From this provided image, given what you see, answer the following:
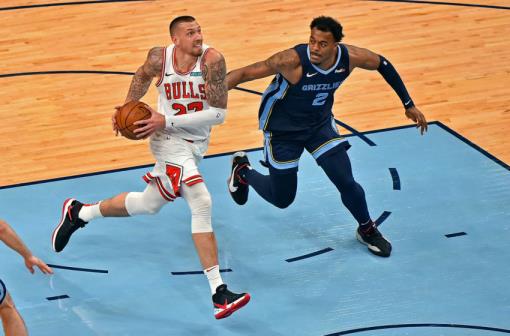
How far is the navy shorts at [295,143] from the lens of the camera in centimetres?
829

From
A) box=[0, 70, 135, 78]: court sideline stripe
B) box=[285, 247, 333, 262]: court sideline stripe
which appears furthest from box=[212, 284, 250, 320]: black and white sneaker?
box=[0, 70, 135, 78]: court sideline stripe

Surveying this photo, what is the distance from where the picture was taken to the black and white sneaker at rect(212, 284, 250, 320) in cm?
731

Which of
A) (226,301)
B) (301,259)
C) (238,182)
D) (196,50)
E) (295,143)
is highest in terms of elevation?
(196,50)

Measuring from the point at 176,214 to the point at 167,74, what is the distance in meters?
1.80

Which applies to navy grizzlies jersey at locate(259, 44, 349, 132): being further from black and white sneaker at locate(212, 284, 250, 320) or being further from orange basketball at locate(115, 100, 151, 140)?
black and white sneaker at locate(212, 284, 250, 320)

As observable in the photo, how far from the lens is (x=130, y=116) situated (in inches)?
297

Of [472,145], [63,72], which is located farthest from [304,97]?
[63,72]

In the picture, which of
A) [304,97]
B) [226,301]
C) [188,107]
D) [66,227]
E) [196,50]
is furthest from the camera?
[66,227]

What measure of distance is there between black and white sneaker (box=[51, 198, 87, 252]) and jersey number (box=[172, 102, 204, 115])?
1.24 metres

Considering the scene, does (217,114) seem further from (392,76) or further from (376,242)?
(376,242)

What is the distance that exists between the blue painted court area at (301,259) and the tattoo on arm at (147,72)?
140 centimetres

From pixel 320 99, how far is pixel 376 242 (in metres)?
1.25

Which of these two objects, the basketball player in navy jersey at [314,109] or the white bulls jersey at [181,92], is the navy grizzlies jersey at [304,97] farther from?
the white bulls jersey at [181,92]

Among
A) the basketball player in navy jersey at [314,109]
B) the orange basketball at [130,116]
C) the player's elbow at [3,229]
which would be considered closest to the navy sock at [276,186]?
the basketball player in navy jersey at [314,109]
